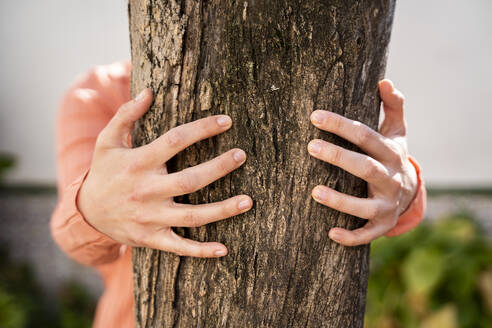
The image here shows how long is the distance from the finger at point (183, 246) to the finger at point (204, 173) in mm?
112

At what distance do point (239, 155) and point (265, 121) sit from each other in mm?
89

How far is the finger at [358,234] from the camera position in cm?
88

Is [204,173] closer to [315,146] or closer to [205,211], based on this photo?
[205,211]

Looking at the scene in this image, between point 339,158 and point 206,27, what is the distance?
38cm

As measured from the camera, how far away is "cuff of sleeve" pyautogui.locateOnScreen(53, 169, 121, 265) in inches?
40.3

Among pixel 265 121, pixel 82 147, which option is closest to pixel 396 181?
pixel 265 121

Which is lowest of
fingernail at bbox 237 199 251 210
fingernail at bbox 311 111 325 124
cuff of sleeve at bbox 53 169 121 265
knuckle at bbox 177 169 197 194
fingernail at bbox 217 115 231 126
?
cuff of sleeve at bbox 53 169 121 265

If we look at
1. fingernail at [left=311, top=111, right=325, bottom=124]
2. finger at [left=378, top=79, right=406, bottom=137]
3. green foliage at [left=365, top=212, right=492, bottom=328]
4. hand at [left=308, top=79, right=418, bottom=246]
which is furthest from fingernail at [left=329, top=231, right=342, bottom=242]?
green foliage at [left=365, top=212, right=492, bottom=328]

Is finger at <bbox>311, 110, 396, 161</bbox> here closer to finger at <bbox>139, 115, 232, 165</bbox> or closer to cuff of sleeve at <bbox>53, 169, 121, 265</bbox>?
finger at <bbox>139, 115, 232, 165</bbox>

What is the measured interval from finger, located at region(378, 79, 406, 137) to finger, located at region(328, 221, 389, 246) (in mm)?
276

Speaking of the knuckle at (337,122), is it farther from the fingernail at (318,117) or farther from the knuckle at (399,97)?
the knuckle at (399,97)

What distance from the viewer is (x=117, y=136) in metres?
0.92

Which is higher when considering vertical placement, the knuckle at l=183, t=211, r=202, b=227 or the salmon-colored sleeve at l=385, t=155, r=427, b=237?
the knuckle at l=183, t=211, r=202, b=227

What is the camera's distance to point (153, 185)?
85 centimetres
